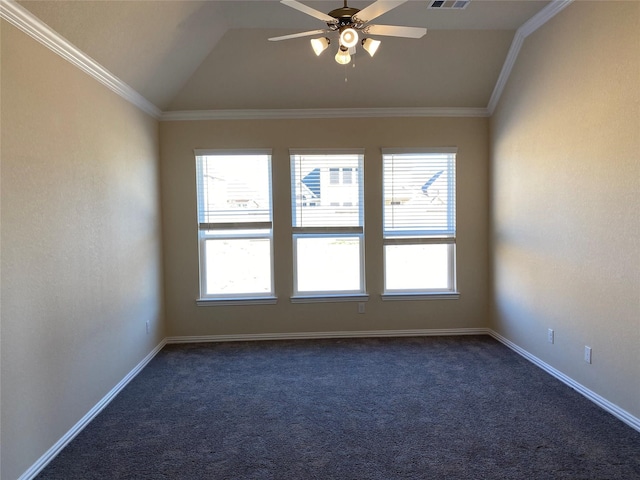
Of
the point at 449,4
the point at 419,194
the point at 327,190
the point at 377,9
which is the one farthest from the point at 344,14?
the point at 419,194

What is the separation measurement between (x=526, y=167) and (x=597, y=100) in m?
0.98

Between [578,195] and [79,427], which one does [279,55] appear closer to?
[578,195]

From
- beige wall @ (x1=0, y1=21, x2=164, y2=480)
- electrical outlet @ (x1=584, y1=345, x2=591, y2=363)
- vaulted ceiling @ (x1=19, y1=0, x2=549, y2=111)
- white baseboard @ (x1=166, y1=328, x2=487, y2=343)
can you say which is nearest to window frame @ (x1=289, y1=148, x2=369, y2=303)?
Answer: white baseboard @ (x1=166, y1=328, x2=487, y2=343)

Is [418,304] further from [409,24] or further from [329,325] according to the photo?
[409,24]

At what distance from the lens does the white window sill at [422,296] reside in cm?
446

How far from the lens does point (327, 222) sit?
4.42 metres

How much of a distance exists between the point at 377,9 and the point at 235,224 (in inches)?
113

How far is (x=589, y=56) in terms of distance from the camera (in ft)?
9.12

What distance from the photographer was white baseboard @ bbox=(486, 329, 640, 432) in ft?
8.24

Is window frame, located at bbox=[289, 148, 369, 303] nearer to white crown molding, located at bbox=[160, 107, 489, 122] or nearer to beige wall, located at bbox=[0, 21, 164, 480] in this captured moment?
white crown molding, located at bbox=[160, 107, 489, 122]

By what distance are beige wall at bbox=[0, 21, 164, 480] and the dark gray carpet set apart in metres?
0.36

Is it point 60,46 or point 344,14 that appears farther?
point 60,46

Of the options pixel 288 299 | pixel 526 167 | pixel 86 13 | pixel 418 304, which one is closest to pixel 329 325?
pixel 288 299

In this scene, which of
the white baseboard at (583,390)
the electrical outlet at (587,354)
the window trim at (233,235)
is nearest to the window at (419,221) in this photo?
the white baseboard at (583,390)
